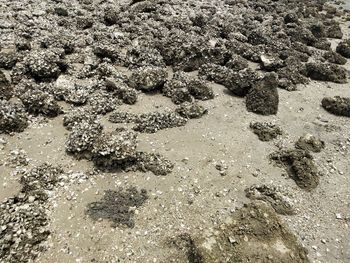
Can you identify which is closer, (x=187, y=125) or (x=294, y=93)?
(x=187, y=125)

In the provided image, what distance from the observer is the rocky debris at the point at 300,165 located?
42.6ft

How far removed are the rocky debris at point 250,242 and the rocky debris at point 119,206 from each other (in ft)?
6.95

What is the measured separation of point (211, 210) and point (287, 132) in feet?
21.7

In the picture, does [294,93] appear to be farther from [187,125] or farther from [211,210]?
→ [211,210]

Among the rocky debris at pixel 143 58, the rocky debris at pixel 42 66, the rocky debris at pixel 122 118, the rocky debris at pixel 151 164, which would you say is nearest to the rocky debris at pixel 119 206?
the rocky debris at pixel 151 164

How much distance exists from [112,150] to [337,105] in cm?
1210

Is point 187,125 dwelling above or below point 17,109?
below

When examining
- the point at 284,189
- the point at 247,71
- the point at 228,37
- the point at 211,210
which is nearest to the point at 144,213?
the point at 211,210

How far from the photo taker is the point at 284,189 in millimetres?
12664

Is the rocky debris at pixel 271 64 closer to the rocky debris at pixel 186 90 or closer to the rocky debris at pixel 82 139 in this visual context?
the rocky debris at pixel 186 90

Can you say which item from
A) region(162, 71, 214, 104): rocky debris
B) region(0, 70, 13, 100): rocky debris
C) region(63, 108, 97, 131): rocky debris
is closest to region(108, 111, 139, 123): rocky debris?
region(63, 108, 97, 131): rocky debris

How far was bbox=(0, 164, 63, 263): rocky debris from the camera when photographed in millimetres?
9570

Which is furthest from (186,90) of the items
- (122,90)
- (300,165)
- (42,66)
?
(42,66)

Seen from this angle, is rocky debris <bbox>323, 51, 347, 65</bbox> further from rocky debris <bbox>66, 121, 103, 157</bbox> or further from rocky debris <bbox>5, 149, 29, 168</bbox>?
rocky debris <bbox>5, 149, 29, 168</bbox>
